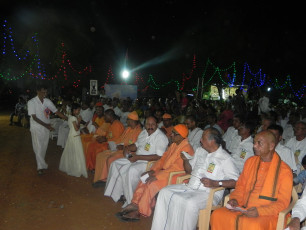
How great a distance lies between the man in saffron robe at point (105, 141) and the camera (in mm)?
7090

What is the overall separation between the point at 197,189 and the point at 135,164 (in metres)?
1.54

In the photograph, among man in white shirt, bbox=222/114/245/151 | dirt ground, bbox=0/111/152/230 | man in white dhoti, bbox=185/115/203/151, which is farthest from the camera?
man in white dhoti, bbox=185/115/203/151

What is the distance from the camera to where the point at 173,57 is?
23812 millimetres

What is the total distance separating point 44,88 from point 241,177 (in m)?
4.99

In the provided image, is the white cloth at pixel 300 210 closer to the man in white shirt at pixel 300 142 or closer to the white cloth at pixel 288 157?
the white cloth at pixel 288 157

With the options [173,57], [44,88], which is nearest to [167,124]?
[44,88]

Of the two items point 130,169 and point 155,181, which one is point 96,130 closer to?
point 130,169

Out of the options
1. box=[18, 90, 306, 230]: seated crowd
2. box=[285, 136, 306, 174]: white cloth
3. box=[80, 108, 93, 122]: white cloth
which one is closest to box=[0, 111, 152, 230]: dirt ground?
box=[18, 90, 306, 230]: seated crowd

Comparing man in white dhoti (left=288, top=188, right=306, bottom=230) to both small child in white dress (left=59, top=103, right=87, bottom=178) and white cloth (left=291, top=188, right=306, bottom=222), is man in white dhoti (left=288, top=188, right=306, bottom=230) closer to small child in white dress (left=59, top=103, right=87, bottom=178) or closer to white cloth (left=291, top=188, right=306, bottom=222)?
white cloth (left=291, top=188, right=306, bottom=222)

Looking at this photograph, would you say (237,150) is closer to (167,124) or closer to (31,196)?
(167,124)

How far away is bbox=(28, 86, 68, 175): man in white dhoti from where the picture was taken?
22.1ft

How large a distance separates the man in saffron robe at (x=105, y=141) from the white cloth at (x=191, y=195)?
3.18 m

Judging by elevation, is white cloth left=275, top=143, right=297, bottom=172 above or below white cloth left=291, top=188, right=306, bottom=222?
above

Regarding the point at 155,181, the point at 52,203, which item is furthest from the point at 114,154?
the point at 155,181
